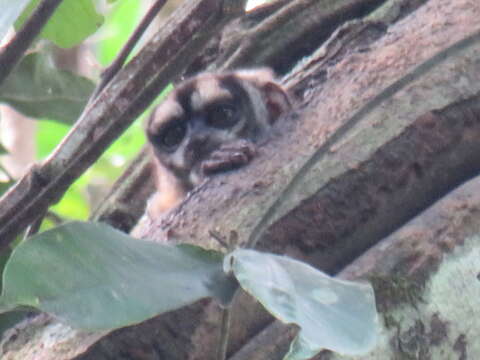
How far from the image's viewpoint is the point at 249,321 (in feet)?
6.41

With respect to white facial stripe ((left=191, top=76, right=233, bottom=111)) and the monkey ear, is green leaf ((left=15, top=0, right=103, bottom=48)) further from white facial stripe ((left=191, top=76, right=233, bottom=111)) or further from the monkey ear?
white facial stripe ((left=191, top=76, right=233, bottom=111))

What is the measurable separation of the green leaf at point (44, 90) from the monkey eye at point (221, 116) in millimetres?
786

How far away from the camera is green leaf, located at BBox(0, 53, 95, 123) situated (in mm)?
2949

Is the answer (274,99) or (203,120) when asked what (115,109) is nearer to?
(274,99)

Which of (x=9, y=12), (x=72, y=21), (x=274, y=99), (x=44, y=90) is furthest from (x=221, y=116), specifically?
(x=9, y=12)

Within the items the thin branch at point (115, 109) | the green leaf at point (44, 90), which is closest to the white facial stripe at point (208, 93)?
the green leaf at point (44, 90)

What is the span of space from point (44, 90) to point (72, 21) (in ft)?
1.32

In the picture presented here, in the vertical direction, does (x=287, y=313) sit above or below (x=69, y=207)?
above

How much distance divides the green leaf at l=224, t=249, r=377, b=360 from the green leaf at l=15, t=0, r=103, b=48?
1263 millimetres

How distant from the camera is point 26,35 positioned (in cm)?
205

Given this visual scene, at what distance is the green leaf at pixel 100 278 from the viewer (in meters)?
1.41

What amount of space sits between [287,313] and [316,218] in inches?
30.0

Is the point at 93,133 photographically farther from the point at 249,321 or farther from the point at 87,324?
the point at 87,324

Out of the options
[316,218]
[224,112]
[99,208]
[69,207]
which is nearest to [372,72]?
[316,218]
